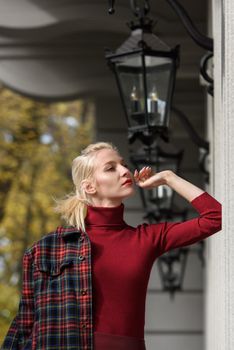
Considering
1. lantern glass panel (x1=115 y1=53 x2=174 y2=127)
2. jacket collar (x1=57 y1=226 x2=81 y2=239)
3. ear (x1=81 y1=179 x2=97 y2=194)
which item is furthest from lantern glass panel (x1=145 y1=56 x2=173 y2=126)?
jacket collar (x1=57 y1=226 x2=81 y2=239)

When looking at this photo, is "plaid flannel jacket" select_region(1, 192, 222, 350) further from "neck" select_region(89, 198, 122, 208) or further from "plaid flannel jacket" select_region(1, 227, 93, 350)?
"neck" select_region(89, 198, 122, 208)

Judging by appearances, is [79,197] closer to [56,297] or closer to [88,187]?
[88,187]

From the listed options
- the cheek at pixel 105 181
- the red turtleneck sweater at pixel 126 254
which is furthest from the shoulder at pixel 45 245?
the cheek at pixel 105 181

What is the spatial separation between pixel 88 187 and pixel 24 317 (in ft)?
1.75

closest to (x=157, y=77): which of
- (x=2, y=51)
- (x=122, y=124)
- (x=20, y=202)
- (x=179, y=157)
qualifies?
(x=179, y=157)

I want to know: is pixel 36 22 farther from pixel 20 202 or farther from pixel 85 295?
pixel 20 202

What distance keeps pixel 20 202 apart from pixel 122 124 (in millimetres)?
11123

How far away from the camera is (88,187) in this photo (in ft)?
14.7

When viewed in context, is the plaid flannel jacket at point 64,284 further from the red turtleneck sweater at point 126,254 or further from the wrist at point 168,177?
the wrist at point 168,177

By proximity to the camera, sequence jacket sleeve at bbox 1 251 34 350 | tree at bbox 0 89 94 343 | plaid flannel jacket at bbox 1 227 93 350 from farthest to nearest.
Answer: tree at bbox 0 89 94 343 → jacket sleeve at bbox 1 251 34 350 → plaid flannel jacket at bbox 1 227 93 350

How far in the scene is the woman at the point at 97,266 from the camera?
4.20 m

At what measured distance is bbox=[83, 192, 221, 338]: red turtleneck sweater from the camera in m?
4.22


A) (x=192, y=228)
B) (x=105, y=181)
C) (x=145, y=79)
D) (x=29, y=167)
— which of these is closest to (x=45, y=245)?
(x=105, y=181)

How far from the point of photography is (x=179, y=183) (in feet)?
14.7
